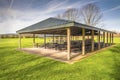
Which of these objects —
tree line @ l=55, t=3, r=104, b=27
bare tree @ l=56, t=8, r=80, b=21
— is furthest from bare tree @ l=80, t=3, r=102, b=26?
bare tree @ l=56, t=8, r=80, b=21

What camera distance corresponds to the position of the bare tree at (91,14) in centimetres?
3072

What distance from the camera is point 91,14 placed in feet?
101

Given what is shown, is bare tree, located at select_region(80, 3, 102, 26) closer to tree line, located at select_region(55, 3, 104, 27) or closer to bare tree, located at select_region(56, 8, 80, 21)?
tree line, located at select_region(55, 3, 104, 27)

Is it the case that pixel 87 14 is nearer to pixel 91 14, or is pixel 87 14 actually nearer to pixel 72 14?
pixel 91 14

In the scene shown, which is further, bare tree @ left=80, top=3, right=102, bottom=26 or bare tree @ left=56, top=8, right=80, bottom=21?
bare tree @ left=56, top=8, right=80, bottom=21

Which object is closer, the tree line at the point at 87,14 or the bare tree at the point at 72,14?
the tree line at the point at 87,14

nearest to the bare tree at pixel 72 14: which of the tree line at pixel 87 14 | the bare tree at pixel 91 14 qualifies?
the tree line at pixel 87 14

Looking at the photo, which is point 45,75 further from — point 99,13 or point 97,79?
point 99,13

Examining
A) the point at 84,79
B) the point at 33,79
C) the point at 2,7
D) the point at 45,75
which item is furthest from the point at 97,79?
the point at 2,7

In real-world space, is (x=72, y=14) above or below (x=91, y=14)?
above

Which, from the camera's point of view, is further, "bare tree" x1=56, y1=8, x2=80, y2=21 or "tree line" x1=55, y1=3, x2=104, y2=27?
"bare tree" x1=56, y1=8, x2=80, y2=21

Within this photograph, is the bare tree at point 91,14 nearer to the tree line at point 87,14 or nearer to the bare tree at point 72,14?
the tree line at point 87,14

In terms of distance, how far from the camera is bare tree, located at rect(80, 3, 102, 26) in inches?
1209

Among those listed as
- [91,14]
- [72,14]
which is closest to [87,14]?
[91,14]
